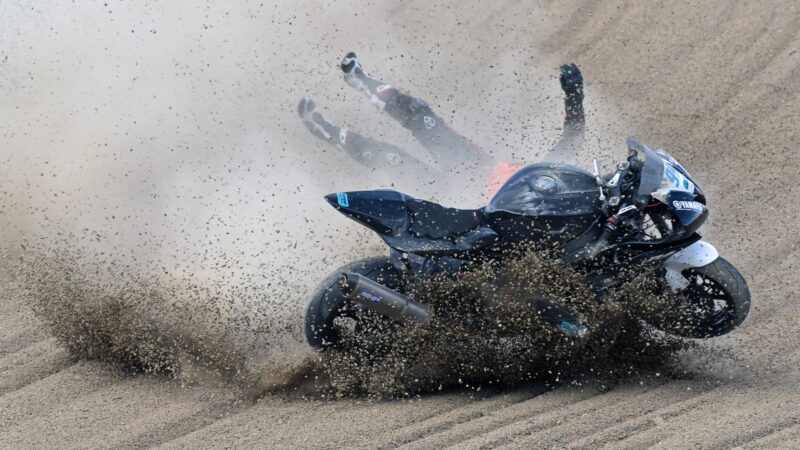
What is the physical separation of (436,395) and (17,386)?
8.76ft

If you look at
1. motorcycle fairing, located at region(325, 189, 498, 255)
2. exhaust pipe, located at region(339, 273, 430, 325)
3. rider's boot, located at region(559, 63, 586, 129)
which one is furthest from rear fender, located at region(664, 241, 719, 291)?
rider's boot, located at region(559, 63, 586, 129)

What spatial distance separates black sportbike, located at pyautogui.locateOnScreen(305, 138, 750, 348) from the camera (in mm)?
5316

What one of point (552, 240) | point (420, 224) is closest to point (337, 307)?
point (420, 224)

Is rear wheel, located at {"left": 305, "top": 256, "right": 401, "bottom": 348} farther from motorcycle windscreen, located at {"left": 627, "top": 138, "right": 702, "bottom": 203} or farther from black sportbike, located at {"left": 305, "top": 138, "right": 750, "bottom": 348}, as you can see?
motorcycle windscreen, located at {"left": 627, "top": 138, "right": 702, "bottom": 203}

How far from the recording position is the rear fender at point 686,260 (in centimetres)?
544

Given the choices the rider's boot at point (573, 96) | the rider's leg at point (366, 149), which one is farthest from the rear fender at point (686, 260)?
the rider's leg at point (366, 149)

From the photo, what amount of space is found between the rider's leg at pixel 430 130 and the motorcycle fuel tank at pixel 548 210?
2.11 metres

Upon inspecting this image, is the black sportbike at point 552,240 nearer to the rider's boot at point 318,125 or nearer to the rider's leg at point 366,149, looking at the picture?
the rider's leg at point 366,149

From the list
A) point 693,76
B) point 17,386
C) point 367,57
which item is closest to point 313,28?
point 367,57

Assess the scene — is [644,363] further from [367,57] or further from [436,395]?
[367,57]

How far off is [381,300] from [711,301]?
80.5 inches

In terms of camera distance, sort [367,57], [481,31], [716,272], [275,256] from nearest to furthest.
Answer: [716,272] < [275,256] < [367,57] < [481,31]

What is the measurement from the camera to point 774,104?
9195 millimetres

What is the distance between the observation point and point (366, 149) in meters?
8.12
